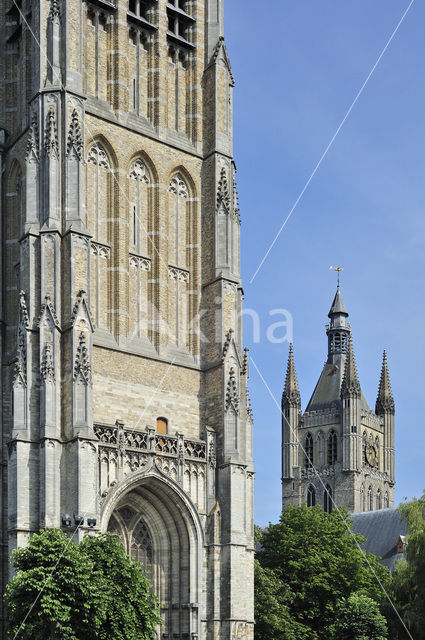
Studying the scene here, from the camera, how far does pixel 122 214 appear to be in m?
44.3

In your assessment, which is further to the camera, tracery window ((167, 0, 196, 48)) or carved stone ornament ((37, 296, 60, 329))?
tracery window ((167, 0, 196, 48))

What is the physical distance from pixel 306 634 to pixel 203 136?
24.3m

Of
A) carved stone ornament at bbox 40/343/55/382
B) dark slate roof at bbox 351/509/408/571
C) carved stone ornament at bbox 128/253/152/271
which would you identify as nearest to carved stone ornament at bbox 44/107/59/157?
carved stone ornament at bbox 128/253/152/271

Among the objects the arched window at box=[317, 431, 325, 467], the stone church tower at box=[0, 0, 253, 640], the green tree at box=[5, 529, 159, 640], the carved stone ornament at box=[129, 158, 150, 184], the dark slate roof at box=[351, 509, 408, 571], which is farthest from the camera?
the arched window at box=[317, 431, 325, 467]

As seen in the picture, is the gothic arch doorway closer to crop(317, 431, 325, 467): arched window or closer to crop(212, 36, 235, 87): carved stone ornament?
crop(212, 36, 235, 87): carved stone ornament

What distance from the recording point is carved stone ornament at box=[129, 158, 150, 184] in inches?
1788

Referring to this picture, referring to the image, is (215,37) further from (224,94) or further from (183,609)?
(183,609)

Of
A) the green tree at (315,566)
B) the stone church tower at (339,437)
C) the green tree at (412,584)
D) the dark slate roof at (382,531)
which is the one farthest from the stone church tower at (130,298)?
the stone church tower at (339,437)

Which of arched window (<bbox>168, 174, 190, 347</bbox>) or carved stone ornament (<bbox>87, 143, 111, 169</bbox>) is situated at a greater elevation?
carved stone ornament (<bbox>87, 143, 111, 169</bbox>)

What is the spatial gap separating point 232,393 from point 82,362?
689 centimetres

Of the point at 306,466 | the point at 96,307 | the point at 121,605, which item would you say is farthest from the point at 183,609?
the point at 306,466

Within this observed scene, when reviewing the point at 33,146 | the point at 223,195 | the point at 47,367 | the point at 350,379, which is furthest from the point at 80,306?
the point at 350,379

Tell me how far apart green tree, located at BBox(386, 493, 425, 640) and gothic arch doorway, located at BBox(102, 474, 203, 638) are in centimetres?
836

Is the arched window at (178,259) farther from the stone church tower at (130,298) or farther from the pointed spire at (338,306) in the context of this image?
the pointed spire at (338,306)
